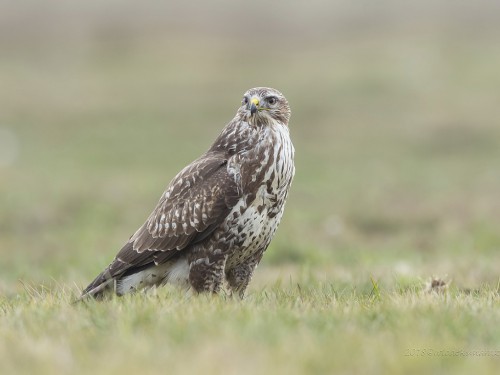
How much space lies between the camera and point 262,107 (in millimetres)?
6781

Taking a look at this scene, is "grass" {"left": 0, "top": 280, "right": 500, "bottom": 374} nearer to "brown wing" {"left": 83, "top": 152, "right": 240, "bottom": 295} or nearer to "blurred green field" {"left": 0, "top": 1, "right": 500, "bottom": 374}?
"blurred green field" {"left": 0, "top": 1, "right": 500, "bottom": 374}

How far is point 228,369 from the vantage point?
3.77m

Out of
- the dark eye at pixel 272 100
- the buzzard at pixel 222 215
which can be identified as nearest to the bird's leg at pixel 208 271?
the buzzard at pixel 222 215

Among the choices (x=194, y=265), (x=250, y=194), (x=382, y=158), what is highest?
(x=250, y=194)

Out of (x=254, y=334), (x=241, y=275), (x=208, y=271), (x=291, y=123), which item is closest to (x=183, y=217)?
(x=208, y=271)

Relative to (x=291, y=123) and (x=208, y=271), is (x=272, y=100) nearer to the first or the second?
(x=208, y=271)

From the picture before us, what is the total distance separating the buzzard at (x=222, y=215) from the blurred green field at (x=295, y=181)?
0.49m

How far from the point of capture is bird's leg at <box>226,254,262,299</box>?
6.83 m

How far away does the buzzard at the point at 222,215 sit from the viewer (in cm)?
653

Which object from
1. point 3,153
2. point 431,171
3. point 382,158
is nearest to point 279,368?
point 431,171

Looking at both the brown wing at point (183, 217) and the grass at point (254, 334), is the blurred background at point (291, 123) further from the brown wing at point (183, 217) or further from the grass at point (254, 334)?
the grass at point (254, 334)

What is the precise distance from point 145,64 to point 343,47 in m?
8.10

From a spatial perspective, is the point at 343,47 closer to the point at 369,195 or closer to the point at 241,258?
the point at 369,195

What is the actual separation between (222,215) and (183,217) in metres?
0.32
